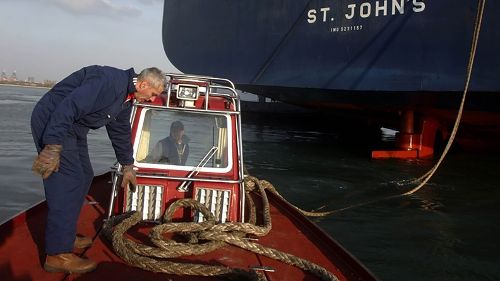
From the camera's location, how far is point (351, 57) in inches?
440

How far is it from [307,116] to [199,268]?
1027 inches

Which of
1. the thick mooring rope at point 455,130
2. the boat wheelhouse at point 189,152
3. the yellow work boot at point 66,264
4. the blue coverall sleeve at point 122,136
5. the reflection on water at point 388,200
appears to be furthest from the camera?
the thick mooring rope at point 455,130

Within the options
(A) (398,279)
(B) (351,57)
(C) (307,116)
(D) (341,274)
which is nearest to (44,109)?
(D) (341,274)

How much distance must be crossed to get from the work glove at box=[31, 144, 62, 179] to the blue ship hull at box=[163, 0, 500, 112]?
8.99 metres

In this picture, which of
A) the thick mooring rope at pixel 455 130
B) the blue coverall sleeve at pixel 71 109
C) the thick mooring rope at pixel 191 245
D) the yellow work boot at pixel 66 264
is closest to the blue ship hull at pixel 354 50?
the thick mooring rope at pixel 455 130

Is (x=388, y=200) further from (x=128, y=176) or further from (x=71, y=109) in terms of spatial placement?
(x=71, y=109)

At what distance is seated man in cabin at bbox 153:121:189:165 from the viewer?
394 cm

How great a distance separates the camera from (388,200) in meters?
8.05

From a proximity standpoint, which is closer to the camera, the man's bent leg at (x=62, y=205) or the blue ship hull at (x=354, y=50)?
the man's bent leg at (x=62, y=205)

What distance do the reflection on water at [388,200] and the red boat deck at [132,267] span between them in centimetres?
147

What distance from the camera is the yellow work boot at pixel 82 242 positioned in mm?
3207

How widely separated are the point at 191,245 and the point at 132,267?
0.42 metres

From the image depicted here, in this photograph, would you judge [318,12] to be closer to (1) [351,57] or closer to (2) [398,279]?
(1) [351,57]

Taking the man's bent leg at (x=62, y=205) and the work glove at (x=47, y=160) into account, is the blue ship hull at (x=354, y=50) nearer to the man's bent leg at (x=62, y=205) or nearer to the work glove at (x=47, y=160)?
the man's bent leg at (x=62, y=205)
